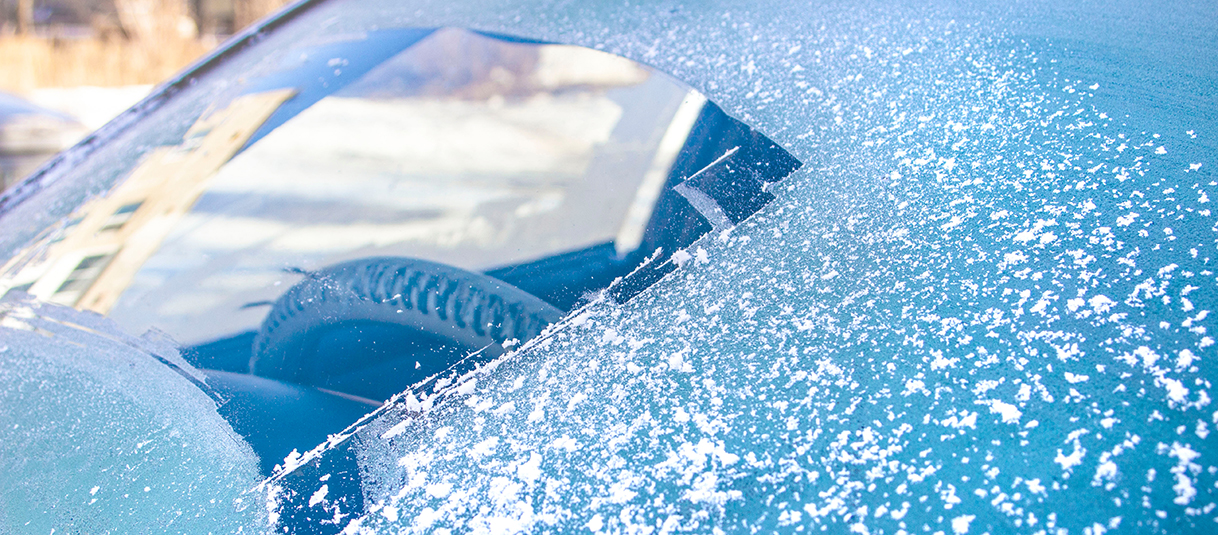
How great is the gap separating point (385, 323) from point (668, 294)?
27 centimetres


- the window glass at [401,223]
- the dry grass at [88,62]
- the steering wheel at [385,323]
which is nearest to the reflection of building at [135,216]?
the window glass at [401,223]

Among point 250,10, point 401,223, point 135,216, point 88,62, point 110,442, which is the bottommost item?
point 88,62

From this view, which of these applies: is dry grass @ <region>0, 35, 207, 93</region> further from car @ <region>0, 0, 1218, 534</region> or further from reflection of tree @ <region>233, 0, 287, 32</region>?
car @ <region>0, 0, 1218, 534</region>

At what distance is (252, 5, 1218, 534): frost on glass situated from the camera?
1.61ft

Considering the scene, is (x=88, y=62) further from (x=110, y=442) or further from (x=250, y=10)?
(x=110, y=442)

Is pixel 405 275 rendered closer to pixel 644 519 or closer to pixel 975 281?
pixel 644 519

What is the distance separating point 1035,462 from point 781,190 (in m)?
0.34

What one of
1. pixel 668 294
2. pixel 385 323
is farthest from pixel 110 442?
pixel 668 294

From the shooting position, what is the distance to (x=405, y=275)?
2.45ft

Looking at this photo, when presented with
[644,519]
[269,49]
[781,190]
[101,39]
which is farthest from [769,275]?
[101,39]

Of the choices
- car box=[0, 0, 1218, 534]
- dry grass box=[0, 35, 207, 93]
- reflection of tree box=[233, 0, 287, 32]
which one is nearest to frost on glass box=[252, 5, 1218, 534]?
car box=[0, 0, 1218, 534]

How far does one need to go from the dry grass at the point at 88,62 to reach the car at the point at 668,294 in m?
8.76

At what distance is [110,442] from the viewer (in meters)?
0.70

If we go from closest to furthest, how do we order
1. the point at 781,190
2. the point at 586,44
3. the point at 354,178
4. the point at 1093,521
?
the point at 1093,521
the point at 781,190
the point at 354,178
the point at 586,44
